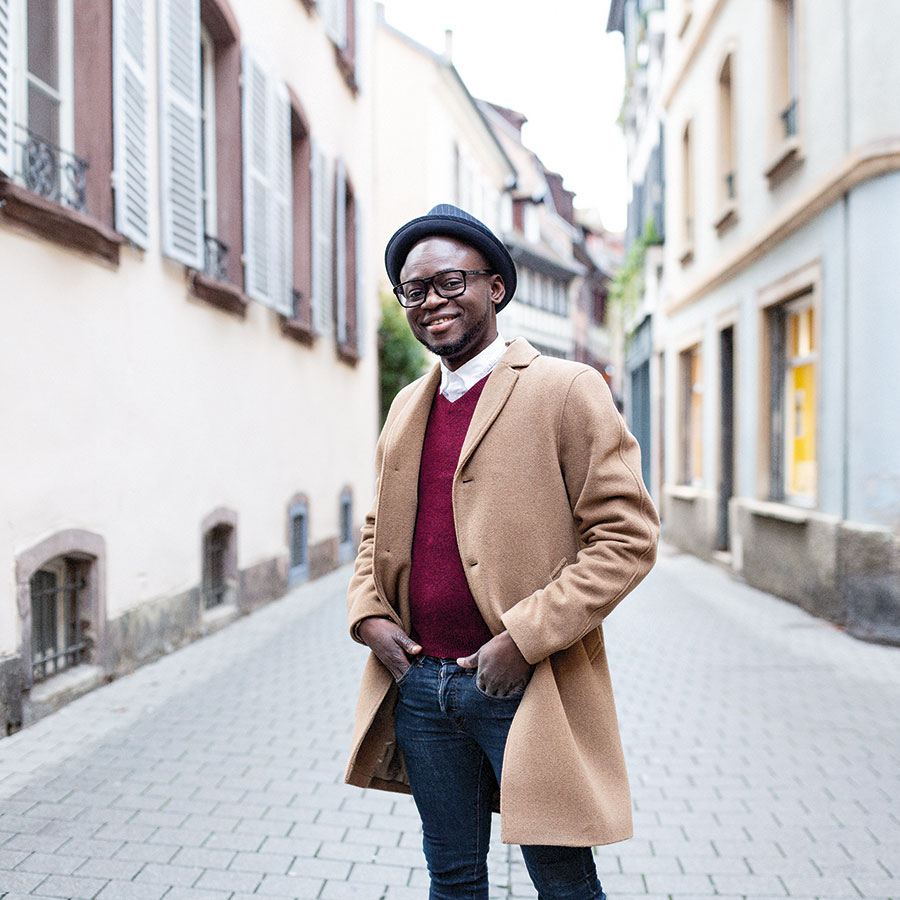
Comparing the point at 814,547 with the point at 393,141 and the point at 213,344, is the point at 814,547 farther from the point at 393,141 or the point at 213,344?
the point at 393,141

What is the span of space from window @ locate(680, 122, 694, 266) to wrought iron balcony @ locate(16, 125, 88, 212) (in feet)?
32.5

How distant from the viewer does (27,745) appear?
4617 mm

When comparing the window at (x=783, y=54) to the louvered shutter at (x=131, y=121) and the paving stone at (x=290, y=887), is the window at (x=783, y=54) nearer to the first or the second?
the louvered shutter at (x=131, y=121)

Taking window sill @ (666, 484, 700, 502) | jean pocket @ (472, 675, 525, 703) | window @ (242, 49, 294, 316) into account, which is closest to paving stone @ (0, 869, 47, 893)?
jean pocket @ (472, 675, 525, 703)

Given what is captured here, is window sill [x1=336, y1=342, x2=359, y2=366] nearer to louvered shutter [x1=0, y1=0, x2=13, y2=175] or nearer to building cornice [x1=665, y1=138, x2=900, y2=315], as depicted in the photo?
building cornice [x1=665, y1=138, x2=900, y2=315]

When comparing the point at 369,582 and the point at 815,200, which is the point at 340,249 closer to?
the point at 815,200

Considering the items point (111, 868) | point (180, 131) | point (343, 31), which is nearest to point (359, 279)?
point (343, 31)

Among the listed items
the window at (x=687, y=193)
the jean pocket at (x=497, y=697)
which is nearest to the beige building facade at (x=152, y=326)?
the jean pocket at (x=497, y=697)

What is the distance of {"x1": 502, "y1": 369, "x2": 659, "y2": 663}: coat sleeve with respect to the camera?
185 cm

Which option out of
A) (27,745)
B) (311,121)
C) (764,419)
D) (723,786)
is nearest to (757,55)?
(764,419)

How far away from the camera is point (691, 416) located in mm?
14773

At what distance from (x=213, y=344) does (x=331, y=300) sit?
430 cm

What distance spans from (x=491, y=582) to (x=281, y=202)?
820 cm

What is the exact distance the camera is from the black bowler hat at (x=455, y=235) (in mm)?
2014
